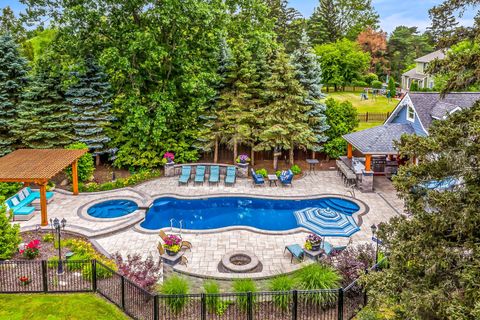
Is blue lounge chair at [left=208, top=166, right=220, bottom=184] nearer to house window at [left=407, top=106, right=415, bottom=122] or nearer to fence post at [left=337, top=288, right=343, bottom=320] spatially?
house window at [left=407, top=106, right=415, bottom=122]

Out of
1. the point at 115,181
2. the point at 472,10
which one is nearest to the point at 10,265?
the point at 115,181

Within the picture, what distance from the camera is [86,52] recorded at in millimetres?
21891

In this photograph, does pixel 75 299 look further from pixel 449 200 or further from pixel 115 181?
pixel 115 181

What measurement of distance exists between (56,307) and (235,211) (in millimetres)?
9197

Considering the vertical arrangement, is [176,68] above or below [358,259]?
above

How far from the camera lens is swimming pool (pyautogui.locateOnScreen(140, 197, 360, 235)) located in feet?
53.9

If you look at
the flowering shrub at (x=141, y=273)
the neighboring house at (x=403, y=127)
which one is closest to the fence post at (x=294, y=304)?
the flowering shrub at (x=141, y=273)

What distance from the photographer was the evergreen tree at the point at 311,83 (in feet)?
77.7

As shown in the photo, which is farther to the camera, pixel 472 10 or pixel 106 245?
pixel 106 245

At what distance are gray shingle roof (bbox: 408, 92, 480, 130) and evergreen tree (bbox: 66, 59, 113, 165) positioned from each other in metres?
17.0

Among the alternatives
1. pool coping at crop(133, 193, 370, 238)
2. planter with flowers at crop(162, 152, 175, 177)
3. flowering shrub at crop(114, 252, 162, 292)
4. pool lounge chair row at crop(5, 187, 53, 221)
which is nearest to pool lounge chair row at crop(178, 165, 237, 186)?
planter with flowers at crop(162, 152, 175, 177)

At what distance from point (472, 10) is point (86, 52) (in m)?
19.8

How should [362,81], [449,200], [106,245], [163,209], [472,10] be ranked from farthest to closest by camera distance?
[362,81] → [163,209] → [106,245] → [472,10] → [449,200]

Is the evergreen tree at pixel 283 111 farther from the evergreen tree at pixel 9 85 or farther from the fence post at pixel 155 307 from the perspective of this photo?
the fence post at pixel 155 307
